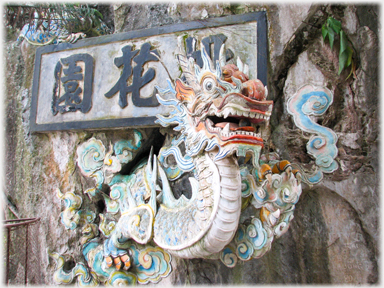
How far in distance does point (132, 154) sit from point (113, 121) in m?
0.34

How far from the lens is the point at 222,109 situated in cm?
188

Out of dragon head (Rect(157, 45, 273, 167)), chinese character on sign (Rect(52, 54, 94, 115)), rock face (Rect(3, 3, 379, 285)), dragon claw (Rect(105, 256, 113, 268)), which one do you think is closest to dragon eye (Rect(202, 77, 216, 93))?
dragon head (Rect(157, 45, 273, 167))

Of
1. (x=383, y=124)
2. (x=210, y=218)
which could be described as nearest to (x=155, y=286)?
(x=210, y=218)

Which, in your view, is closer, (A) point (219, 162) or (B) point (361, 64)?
(A) point (219, 162)

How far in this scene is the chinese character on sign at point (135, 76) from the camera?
279cm

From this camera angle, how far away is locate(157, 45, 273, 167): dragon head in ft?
6.08

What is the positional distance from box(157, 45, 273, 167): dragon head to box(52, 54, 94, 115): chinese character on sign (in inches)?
47.8

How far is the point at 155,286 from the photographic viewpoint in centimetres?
262

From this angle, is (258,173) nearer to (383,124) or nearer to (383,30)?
(383,124)

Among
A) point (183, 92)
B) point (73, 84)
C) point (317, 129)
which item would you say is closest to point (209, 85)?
point (183, 92)

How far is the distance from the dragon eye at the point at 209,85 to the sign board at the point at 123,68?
631 millimetres

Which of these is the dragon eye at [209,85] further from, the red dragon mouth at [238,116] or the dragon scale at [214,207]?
the dragon scale at [214,207]

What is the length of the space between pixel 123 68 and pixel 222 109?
1.38 metres

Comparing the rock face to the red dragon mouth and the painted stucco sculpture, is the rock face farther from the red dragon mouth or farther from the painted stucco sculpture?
the red dragon mouth
